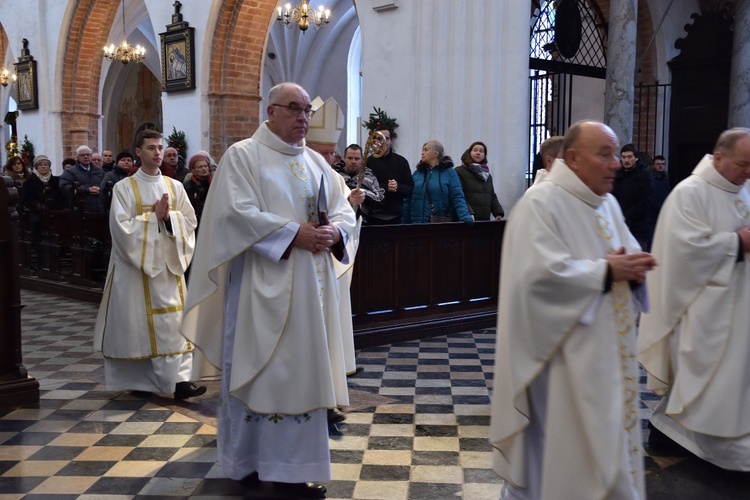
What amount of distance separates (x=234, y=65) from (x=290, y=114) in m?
11.3

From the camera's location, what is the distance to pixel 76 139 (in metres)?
19.1

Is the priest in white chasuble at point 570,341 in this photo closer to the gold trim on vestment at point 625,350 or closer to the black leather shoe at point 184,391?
the gold trim on vestment at point 625,350

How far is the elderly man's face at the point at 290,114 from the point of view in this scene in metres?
3.80

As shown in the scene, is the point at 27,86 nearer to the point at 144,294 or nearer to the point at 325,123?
the point at 144,294

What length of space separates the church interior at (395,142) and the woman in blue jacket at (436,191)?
260 millimetres

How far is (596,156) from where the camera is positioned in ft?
9.62

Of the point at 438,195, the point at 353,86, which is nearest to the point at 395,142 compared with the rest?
the point at 438,195

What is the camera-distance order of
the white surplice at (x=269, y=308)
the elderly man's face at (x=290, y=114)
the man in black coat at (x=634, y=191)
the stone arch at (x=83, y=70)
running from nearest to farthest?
the white surplice at (x=269, y=308) < the elderly man's face at (x=290, y=114) < the man in black coat at (x=634, y=191) < the stone arch at (x=83, y=70)

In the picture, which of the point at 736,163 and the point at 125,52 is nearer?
the point at 736,163

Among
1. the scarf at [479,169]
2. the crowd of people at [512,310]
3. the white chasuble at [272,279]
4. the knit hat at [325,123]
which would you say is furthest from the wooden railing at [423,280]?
the white chasuble at [272,279]

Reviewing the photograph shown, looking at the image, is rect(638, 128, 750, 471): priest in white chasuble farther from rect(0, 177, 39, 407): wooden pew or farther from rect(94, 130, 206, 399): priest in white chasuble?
rect(0, 177, 39, 407): wooden pew

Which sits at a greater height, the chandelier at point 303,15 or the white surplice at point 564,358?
the chandelier at point 303,15

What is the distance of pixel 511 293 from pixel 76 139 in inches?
708

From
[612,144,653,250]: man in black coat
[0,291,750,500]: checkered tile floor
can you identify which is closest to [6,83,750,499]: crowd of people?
[0,291,750,500]: checkered tile floor
